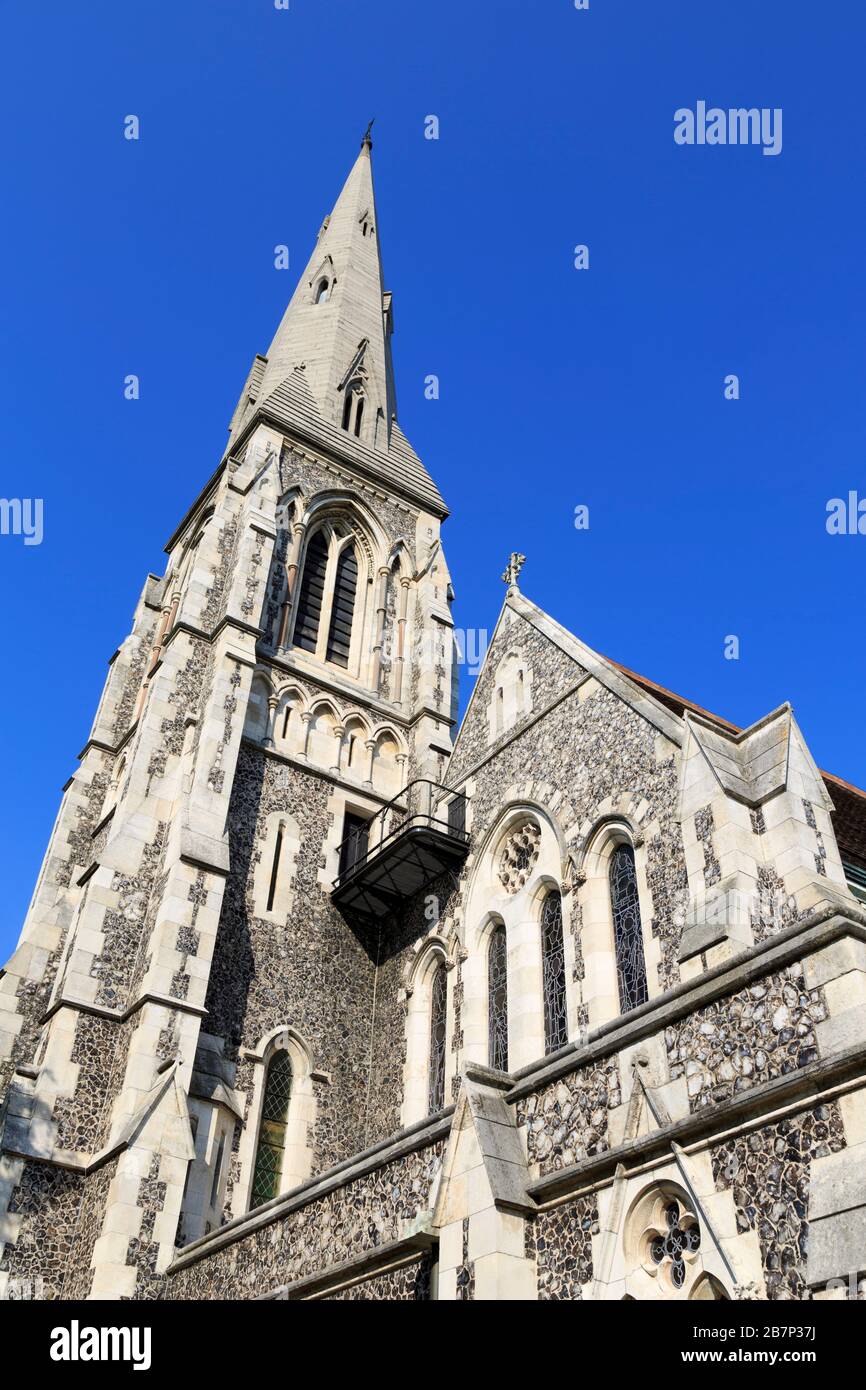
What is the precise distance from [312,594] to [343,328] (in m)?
11.3

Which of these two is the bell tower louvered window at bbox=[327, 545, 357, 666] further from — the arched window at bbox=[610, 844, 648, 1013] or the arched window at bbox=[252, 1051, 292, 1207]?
the arched window at bbox=[610, 844, 648, 1013]

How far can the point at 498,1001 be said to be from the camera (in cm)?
1492

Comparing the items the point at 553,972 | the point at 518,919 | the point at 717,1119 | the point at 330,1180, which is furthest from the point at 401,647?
the point at 717,1119

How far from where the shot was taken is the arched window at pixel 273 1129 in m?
→ 15.4

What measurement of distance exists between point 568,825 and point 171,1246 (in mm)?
6838

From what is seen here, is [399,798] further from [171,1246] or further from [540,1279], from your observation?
[540,1279]

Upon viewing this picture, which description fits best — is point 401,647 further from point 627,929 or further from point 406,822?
point 627,929

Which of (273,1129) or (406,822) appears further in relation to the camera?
(406,822)

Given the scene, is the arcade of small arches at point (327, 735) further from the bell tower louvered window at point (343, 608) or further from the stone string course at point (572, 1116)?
the stone string course at point (572, 1116)

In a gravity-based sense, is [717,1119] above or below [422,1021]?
below

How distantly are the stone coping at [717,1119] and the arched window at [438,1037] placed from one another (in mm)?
6591

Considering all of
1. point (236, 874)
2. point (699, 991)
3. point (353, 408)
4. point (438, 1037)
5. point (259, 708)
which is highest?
point (353, 408)
